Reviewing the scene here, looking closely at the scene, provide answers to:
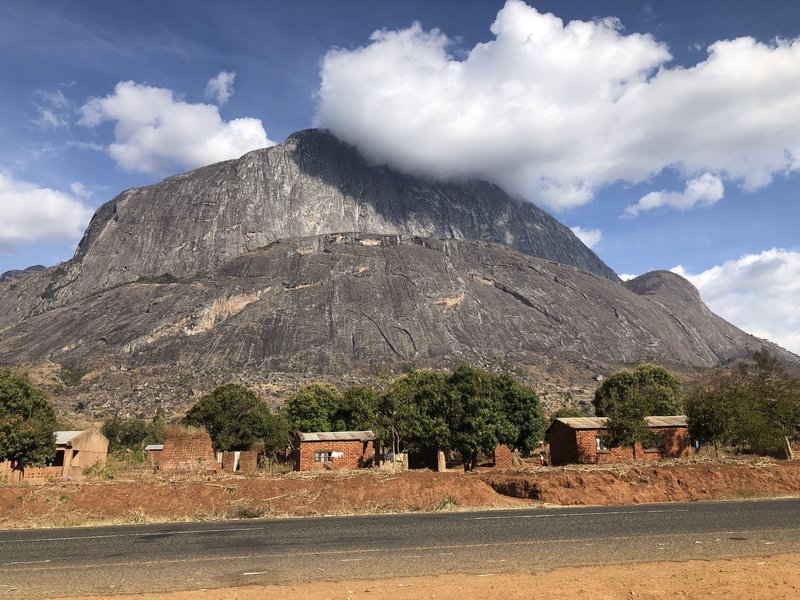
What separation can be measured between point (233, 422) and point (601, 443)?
119ft

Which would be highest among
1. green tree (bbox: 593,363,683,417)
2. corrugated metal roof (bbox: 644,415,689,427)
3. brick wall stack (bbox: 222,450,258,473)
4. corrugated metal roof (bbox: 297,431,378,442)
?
green tree (bbox: 593,363,683,417)

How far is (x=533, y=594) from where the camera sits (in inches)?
420

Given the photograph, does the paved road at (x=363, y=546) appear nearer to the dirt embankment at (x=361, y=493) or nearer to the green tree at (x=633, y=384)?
the dirt embankment at (x=361, y=493)

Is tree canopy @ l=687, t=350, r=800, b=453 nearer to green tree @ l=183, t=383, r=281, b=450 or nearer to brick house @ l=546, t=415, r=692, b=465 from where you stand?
brick house @ l=546, t=415, r=692, b=465

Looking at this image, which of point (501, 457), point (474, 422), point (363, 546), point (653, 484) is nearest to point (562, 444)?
point (501, 457)

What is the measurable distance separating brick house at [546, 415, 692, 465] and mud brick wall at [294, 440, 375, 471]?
15.4 m

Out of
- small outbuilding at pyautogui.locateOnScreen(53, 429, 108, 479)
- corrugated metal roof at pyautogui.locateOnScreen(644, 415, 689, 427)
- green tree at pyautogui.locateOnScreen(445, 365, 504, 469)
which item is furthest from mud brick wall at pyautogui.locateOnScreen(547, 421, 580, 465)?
small outbuilding at pyautogui.locateOnScreen(53, 429, 108, 479)

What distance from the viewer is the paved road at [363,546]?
12.9 meters

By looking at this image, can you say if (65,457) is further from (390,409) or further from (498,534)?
(498,534)

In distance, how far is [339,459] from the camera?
4656cm

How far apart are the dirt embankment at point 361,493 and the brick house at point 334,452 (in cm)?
1686

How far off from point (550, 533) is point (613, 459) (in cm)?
2938

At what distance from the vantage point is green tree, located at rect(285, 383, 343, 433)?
214 ft

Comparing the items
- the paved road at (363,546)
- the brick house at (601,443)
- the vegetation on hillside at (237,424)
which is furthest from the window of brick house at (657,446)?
the vegetation on hillside at (237,424)
